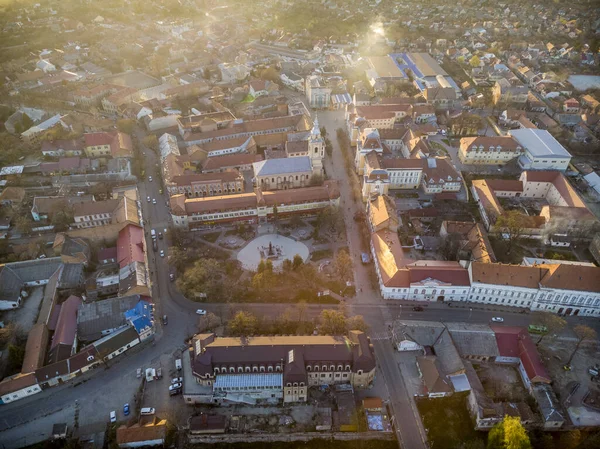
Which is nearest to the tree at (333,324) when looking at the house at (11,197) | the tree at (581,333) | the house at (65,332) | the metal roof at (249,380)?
the metal roof at (249,380)

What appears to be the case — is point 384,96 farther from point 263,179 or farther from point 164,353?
point 164,353

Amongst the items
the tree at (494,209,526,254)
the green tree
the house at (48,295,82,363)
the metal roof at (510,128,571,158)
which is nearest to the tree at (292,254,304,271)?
the green tree

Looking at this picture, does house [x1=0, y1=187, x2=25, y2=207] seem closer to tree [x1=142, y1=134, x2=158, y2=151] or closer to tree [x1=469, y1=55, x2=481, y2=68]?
tree [x1=142, y1=134, x2=158, y2=151]

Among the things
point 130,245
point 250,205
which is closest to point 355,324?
point 250,205

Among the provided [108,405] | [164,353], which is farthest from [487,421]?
[108,405]

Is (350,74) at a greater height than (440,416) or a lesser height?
greater

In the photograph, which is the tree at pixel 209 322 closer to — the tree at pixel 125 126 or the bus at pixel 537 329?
the bus at pixel 537 329
